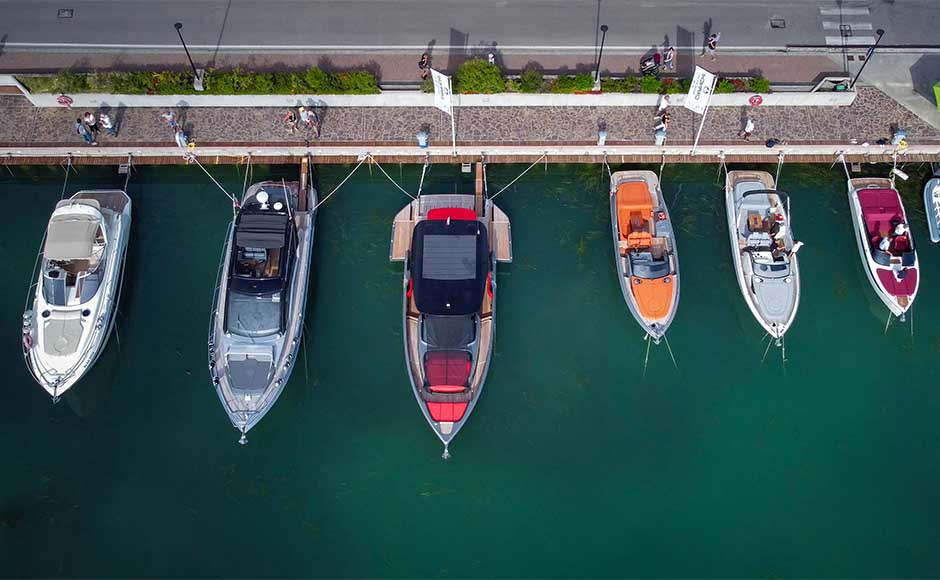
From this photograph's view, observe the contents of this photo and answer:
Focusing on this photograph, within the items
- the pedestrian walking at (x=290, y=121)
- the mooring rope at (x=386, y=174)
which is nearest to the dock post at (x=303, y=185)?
the pedestrian walking at (x=290, y=121)

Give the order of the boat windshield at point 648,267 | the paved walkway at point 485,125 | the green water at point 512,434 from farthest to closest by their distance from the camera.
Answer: the paved walkway at point 485,125 → the boat windshield at point 648,267 → the green water at point 512,434

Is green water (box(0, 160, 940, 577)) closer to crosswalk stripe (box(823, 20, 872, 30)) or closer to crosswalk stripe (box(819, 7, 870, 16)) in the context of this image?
crosswalk stripe (box(823, 20, 872, 30))

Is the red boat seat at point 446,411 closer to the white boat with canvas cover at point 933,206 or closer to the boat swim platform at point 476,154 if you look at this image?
the boat swim platform at point 476,154

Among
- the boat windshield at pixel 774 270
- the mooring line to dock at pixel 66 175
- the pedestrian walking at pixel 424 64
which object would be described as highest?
the pedestrian walking at pixel 424 64

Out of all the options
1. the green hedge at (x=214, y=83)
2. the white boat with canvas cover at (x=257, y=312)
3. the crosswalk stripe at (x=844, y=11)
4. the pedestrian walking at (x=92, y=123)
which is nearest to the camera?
the white boat with canvas cover at (x=257, y=312)

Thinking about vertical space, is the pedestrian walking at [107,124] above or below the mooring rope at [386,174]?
above

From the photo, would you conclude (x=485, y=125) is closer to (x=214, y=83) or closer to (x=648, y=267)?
(x=648, y=267)

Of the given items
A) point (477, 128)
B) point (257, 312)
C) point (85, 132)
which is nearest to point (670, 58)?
point (477, 128)

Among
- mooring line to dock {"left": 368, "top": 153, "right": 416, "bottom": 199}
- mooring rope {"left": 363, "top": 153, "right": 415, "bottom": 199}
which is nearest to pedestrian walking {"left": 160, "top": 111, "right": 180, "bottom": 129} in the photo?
mooring line to dock {"left": 368, "top": 153, "right": 416, "bottom": 199}
